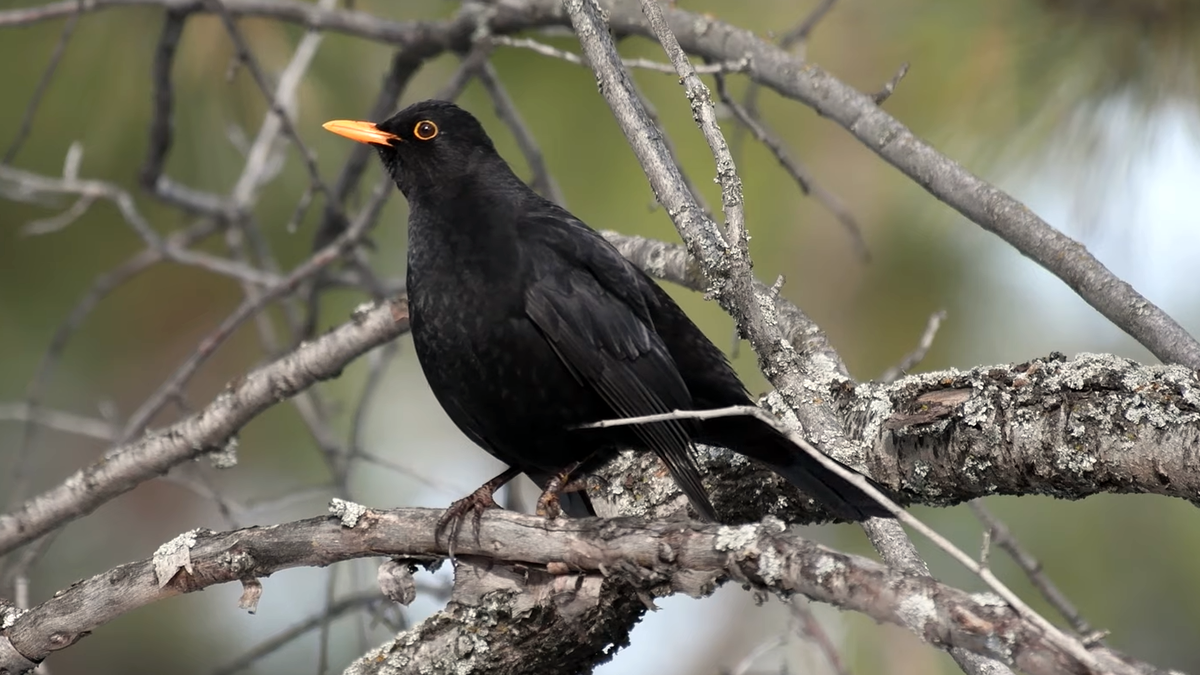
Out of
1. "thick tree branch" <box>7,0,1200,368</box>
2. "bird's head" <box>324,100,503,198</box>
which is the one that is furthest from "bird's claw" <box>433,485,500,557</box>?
"bird's head" <box>324,100,503,198</box>

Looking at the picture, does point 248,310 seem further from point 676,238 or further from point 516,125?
point 676,238

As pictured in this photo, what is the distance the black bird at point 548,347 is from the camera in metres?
3.19

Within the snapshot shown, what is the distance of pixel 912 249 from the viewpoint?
5168 millimetres

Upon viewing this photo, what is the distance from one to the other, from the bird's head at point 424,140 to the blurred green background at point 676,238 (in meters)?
0.63

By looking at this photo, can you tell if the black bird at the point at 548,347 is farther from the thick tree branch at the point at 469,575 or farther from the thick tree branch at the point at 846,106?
the thick tree branch at the point at 846,106

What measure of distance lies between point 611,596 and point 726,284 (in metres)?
0.81

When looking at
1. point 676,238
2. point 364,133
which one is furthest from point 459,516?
point 676,238

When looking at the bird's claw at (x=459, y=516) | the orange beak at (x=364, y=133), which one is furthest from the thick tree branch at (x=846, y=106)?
the bird's claw at (x=459, y=516)

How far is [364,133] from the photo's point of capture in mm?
3889

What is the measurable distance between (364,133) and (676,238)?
2.08 meters

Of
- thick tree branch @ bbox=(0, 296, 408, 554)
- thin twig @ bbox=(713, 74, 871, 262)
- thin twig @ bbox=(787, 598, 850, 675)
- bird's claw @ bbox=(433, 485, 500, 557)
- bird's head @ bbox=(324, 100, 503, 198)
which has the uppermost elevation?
bird's head @ bbox=(324, 100, 503, 198)

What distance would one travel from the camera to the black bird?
3.19 m

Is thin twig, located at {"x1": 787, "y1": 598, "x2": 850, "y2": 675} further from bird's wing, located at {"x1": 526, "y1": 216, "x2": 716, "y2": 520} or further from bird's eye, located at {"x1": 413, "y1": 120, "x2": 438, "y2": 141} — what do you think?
bird's eye, located at {"x1": 413, "y1": 120, "x2": 438, "y2": 141}

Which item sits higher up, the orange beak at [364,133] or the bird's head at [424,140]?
the orange beak at [364,133]
